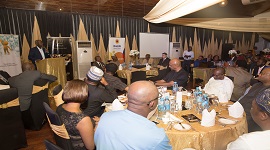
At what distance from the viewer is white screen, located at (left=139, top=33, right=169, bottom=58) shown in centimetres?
956

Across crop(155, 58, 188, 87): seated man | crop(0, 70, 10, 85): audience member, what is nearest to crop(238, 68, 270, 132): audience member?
crop(155, 58, 188, 87): seated man

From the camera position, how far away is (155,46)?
983 centimetres

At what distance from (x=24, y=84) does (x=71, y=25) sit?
5.33 m

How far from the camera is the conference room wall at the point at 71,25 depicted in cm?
679

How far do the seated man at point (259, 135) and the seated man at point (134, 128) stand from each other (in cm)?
44

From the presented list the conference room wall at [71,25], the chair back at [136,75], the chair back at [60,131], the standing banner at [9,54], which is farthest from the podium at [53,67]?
the chair back at [60,131]

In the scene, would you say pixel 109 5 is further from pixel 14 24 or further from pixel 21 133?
pixel 21 133

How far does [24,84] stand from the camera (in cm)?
329

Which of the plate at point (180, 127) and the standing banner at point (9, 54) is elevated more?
the standing banner at point (9, 54)

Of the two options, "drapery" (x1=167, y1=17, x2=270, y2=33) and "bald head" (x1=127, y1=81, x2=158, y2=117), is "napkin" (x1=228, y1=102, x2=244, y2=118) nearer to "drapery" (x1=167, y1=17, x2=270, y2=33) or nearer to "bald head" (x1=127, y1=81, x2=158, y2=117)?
"bald head" (x1=127, y1=81, x2=158, y2=117)

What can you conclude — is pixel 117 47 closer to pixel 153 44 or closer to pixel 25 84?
pixel 153 44

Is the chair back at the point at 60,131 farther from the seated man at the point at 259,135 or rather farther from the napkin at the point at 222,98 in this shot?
the napkin at the point at 222,98

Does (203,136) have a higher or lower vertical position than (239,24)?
lower

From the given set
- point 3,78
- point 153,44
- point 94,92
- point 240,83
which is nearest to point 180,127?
point 94,92
